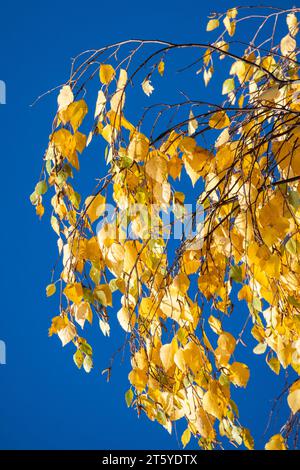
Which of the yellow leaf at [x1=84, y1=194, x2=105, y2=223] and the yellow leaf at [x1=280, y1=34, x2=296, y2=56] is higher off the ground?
the yellow leaf at [x1=280, y1=34, x2=296, y2=56]

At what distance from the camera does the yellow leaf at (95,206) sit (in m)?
0.99

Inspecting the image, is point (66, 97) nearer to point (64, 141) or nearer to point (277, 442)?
point (64, 141)

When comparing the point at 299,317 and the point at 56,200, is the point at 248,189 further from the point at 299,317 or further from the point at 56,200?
the point at 56,200

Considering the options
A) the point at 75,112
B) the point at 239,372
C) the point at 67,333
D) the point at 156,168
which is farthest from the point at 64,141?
the point at 239,372

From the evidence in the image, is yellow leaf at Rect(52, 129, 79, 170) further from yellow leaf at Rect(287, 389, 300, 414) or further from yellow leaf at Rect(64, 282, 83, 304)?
yellow leaf at Rect(287, 389, 300, 414)

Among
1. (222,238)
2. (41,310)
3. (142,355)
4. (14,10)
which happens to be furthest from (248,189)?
(14,10)

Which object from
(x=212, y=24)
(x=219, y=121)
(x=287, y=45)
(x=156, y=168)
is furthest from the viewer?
(x=212, y=24)

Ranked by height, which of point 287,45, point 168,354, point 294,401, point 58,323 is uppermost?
point 287,45

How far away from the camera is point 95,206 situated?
0.99m

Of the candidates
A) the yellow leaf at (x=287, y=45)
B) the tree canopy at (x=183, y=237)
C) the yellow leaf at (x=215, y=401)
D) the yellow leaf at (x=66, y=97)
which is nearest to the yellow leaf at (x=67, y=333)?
the tree canopy at (x=183, y=237)

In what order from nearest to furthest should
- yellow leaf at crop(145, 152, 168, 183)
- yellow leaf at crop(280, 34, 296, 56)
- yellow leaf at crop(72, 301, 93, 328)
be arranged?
yellow leaf at crop(145, 152, 168, 183) → yellow leaf at crop(72, 301, 93, 328) → yellow leaf at crop(280, 34, 296, 56)

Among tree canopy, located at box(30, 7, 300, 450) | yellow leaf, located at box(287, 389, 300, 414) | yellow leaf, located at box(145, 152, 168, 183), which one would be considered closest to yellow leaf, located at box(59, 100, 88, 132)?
tree canopy, located at box(30, 7, 300, 450)

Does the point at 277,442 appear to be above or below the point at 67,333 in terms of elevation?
below

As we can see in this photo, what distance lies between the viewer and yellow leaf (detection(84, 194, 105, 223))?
3.24 ft
